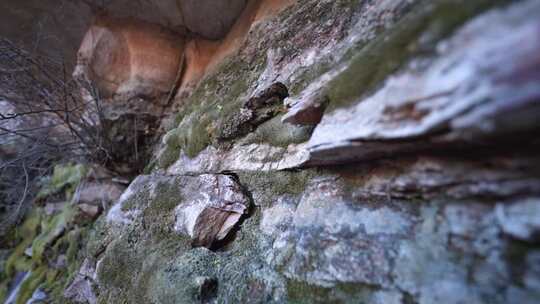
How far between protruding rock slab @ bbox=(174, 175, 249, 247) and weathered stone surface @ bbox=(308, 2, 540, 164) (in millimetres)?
706

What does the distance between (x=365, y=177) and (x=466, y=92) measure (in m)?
0.38

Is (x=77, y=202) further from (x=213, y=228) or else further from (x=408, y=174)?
(x=408, y=174)

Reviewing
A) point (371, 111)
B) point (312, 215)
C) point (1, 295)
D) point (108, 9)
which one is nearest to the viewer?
point (371, 111)

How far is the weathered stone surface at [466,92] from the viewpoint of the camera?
0.46 metres

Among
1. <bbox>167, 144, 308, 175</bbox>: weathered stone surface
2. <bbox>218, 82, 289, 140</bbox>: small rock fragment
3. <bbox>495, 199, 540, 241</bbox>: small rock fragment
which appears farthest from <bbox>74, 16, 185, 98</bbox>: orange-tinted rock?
<bbox>495, 199, 540, 241</bbox>: small rock fragment

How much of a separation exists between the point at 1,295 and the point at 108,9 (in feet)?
11.6

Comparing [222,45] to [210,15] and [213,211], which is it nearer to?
[210,15]

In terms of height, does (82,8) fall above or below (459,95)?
above

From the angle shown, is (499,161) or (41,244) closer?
(499,161)

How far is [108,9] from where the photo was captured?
Answer: 2219mm

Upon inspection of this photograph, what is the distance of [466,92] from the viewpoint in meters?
0.51

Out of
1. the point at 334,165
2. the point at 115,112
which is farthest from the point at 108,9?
the point at 334,165

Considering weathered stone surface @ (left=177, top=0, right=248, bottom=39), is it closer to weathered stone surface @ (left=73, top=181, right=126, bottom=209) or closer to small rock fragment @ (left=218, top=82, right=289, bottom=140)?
small rock fragment @ (left=218, top=82, right=289, bottom=140)

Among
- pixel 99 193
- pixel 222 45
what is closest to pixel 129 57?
pixel 222 45
